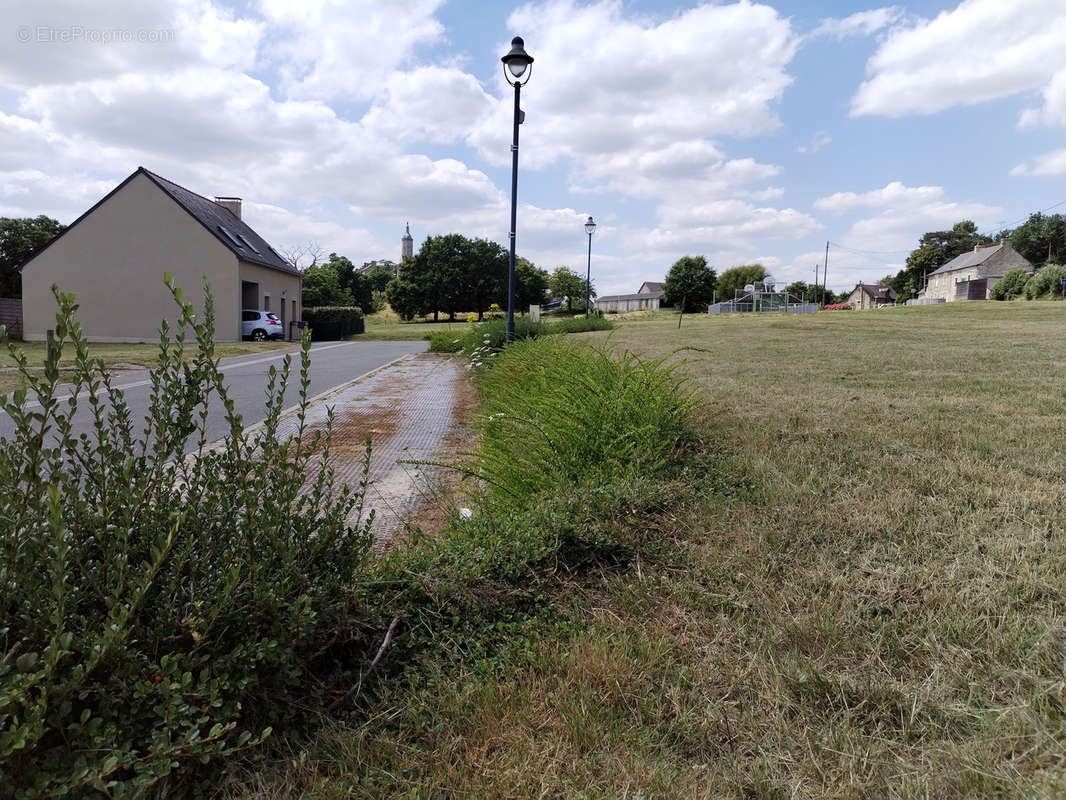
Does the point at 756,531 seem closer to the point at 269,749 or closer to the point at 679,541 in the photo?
the point at 679,541

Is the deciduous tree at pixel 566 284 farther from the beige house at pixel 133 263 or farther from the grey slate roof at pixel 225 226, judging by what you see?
the beige house at pixel 133 263

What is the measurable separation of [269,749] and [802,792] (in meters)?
1.34

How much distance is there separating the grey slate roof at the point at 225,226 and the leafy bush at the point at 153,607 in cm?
3103

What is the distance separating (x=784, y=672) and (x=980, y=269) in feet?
285

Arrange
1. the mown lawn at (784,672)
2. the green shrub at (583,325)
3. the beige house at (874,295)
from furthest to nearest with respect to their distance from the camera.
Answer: the beige house at (874,295) < the green shrub at (583,325) < the mown lawn at (784,672)

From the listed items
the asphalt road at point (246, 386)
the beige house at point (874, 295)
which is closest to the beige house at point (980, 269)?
the beige house at point (874, 295)

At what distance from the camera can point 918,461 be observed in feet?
12.3

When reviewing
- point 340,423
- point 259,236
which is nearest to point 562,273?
point 259,236

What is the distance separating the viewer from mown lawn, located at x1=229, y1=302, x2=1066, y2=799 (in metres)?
1.62

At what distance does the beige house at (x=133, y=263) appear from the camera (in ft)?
96.2

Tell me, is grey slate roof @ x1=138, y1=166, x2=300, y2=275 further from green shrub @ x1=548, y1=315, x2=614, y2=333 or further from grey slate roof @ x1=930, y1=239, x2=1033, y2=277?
grey slate roof @ x1=930, y1=239, x2=1033, y2=277

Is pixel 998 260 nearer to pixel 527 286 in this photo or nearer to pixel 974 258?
pixel 974 258

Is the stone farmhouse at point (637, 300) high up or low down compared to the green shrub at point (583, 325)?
up

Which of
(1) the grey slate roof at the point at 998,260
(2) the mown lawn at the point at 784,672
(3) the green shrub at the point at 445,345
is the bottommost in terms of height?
(2) the mown lawn at the point at 784,672
